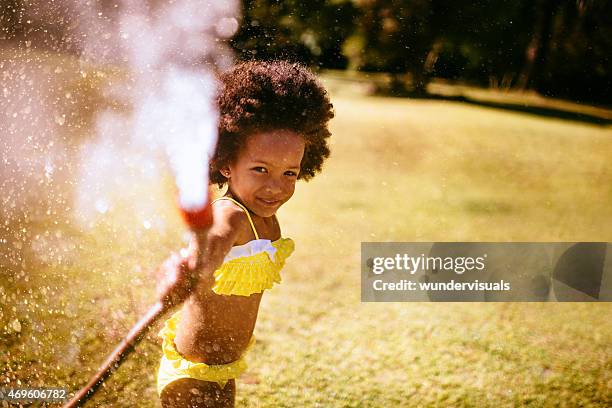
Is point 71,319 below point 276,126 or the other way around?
below

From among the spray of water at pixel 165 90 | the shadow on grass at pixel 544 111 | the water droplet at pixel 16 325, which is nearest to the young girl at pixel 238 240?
the spray of water at pixel 165 90

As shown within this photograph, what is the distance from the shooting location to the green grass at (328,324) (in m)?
2.12

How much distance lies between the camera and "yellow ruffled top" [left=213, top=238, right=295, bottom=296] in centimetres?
152

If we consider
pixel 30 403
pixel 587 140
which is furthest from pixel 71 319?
pixel 587 140

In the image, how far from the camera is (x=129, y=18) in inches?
88.8

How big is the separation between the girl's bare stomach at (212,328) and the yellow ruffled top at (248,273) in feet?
0.24

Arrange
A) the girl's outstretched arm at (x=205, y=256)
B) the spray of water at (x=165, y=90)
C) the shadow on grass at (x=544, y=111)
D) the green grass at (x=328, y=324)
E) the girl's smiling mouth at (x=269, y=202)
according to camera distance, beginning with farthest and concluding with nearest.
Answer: the shadow on grass at (x=544, y=111)
the green grass at (x=328, y=324)
the spray of water at (x=165, y=90)
the girl's smiling mouth at (x=269, y=202)
the girl's outstretched arm at (x=205, y=256)

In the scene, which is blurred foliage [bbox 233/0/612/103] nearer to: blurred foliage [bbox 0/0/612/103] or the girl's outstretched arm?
blurred foliage [bbox 0/0/612/103]

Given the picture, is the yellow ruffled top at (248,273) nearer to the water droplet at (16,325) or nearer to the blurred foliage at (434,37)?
the blurred foliage at (434,37)

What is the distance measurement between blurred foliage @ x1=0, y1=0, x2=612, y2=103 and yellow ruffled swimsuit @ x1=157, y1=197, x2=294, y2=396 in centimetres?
73

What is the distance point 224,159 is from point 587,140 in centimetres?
644

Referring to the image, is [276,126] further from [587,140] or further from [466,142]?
A: [587,140]

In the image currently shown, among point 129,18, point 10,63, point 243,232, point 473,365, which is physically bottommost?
point 473,365

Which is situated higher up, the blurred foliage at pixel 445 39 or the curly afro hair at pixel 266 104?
the blurred foliage at pixel 445 39
